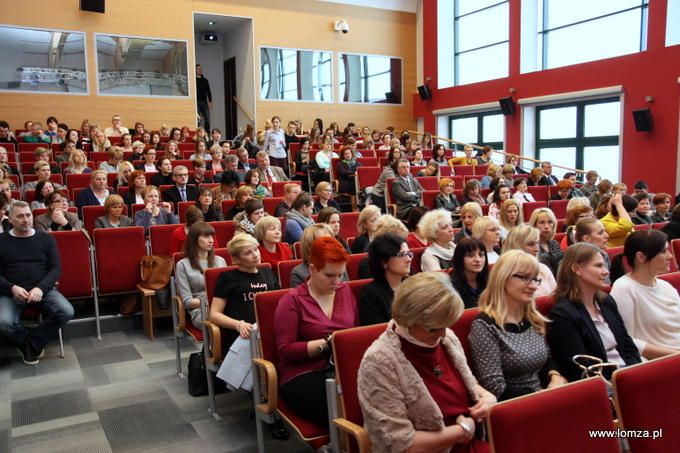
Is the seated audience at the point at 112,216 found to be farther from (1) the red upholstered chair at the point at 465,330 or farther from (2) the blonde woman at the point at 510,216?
(1) the red upholstered chair at the point at 465,330

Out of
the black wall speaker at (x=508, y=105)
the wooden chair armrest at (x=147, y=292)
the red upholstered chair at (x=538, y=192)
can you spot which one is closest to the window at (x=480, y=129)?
the black wall speaker at (x=508, y=105)

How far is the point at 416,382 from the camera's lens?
160 centimetres

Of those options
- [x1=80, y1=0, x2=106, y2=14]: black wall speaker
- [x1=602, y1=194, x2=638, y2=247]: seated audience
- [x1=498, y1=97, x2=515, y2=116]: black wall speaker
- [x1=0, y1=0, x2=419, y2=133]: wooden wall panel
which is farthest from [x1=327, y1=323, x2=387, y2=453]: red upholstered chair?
[x1=80, y1=0, x2=106, y2=14]: black wall speaker

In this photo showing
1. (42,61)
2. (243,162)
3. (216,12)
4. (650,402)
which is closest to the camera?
(650,402)

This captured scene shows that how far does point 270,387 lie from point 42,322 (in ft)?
7.20

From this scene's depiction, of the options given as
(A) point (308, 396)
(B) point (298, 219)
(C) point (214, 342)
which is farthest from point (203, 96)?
(A) point (308, 396)

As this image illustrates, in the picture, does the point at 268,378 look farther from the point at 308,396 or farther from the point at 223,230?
the point at 223,230

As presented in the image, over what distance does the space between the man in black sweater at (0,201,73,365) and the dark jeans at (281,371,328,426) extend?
2183 mm

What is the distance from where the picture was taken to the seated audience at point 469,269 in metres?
2.63

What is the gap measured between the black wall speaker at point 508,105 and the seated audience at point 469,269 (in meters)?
9.16

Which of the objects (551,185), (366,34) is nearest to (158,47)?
(366,34)

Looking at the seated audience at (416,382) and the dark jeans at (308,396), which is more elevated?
the seated audience at (416,382)

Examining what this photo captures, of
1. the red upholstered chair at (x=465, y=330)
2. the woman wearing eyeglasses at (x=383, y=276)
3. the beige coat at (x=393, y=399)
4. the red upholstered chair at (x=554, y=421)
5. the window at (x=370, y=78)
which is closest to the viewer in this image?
the red upholstered chair at (x=554, y=421)

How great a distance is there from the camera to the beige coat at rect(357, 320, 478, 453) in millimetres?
1571
